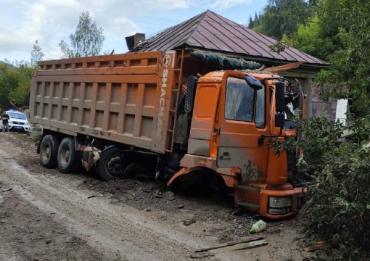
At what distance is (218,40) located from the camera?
9992 mm

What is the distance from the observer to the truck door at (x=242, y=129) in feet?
25.4

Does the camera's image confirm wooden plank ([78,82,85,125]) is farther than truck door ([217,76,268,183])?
Yes

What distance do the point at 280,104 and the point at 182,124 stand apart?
176 centimetres

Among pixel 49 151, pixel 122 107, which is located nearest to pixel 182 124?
pixel 122 107

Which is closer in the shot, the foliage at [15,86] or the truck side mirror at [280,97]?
the truck side mirror at [280,97]

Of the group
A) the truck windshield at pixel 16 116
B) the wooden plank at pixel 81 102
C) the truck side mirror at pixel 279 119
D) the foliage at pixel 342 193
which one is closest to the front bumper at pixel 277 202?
the truck side mirror at pixel 279 119

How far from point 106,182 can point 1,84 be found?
51.0m

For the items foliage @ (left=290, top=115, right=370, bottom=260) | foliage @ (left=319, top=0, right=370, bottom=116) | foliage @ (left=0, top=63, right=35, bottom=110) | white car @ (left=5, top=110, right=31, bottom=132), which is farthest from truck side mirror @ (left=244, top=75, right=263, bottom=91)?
foliage @ (left=0, top=63, right=35, bottom=110)

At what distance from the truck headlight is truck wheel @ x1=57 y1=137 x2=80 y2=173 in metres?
6.05

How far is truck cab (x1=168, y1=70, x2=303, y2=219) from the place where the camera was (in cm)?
775

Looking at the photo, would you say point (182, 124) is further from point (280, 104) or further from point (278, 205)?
point (278, 205)

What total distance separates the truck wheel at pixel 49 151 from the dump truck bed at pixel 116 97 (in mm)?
299

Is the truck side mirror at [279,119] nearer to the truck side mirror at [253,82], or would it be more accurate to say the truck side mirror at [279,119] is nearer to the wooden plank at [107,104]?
the truck side mirror at [253,82]

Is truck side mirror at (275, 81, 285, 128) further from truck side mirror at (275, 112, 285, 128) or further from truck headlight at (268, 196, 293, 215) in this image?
truck headlight at (268, 196, 293, 215)
